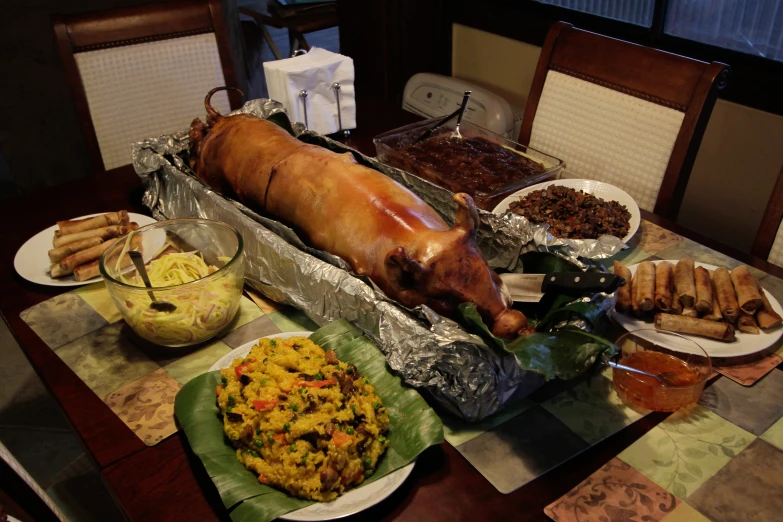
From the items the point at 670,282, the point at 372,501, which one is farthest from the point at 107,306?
the point at 670,282

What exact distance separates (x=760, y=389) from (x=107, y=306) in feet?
4.47

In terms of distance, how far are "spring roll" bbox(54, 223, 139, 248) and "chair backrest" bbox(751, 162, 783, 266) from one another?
164cm

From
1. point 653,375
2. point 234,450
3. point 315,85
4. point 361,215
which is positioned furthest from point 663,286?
point 315,85

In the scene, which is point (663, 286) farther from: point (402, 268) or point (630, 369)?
point (402, 268)

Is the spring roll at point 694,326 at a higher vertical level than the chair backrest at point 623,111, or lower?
lower

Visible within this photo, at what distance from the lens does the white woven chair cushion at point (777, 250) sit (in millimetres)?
1581

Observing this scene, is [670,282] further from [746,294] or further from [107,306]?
[107,306]

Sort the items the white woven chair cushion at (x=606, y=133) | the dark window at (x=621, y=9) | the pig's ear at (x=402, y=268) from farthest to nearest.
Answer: the dark window at (x=621, y=9), the white woven chair cushion at (x=606, y=133), the pig's ear at (x=402, y=268)


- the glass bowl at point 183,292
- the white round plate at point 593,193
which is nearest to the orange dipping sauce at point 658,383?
the white round plate at point 593,193

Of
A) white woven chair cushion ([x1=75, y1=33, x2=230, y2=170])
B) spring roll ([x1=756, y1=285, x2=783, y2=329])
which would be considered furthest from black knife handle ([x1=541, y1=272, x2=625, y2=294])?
white woven chair cushion ([x1=75, y1=33, x2=230, y2=170])

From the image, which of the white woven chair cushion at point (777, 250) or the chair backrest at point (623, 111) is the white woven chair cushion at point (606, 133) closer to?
the chair backrest at point (623, 111)

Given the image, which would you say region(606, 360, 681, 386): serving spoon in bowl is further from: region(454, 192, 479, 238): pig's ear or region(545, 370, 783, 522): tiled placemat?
region(454, 192, 479, 238): pig's ear

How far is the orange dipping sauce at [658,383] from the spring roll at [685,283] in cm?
16

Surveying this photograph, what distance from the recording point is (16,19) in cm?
333
